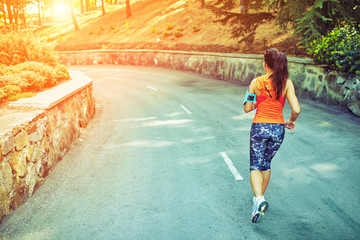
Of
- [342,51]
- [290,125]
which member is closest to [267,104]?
[290,125]

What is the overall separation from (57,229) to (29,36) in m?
9.44

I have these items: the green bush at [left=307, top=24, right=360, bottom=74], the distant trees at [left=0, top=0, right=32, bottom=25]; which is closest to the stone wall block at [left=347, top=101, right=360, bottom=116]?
the green bush at [left=307, top=24, right=360, bottom=74]

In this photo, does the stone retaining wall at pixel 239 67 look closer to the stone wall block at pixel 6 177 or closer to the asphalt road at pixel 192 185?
the asphalt road at pixel 192 185

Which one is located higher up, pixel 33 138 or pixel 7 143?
pixel 7 143

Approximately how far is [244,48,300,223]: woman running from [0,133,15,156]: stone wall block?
3.91 m

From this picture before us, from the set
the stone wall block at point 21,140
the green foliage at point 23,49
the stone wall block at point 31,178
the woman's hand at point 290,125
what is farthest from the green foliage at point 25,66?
the woman's hand at point 290,125

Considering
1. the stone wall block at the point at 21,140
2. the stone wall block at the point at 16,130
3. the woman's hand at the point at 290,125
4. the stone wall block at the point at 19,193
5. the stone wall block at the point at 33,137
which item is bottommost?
the stone wall block at the point at 19,193

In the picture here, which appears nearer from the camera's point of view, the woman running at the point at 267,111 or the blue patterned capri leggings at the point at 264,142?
the woman running at the point at 267,111

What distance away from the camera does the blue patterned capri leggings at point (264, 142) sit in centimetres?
429

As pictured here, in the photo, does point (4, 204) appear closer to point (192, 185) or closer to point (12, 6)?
point (192, 185)

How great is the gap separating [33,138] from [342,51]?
996cm

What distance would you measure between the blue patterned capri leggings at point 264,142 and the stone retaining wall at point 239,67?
7034mm

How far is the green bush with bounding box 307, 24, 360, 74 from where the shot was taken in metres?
10.3

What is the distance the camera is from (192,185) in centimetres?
568
